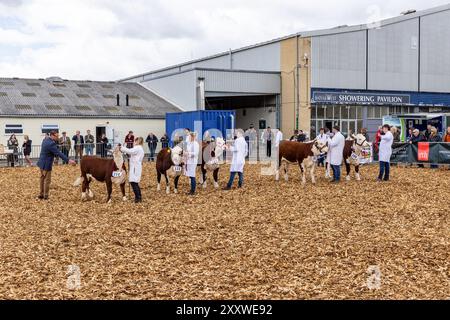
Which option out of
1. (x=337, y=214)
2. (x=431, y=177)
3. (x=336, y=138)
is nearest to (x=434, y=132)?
(x=431, y=177)

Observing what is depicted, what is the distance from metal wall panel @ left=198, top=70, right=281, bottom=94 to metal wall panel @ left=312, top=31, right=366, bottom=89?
9.77ft

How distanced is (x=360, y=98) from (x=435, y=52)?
27.7 feet

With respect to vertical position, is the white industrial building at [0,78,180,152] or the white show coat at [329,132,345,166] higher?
the white industrial building at [0,78,180,152]

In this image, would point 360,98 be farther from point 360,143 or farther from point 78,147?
point 360,143

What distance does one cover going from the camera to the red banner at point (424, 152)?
23234 mm

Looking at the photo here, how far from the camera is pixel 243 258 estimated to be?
7988 mm

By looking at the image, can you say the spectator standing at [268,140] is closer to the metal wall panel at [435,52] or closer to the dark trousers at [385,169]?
the dark trousers at [385,169]

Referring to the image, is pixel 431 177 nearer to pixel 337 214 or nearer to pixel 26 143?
pixel 337 214

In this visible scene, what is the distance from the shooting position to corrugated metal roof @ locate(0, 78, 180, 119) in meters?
34.5

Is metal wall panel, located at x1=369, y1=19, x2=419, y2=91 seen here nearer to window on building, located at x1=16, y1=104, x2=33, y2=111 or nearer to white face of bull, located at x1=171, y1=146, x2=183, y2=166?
window on building, located at x1=16, y1=104, x2=33, y2=111

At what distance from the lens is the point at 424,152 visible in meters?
23.4

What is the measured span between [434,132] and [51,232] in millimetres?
18705

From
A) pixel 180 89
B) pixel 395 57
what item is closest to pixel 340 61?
pixel 395 57

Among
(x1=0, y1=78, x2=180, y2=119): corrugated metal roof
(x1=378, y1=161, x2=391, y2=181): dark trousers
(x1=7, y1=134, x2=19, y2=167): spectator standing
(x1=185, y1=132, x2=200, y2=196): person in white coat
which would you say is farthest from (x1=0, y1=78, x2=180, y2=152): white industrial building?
(x1=378, y1=161, x2=391, y2=181): dark trousers
